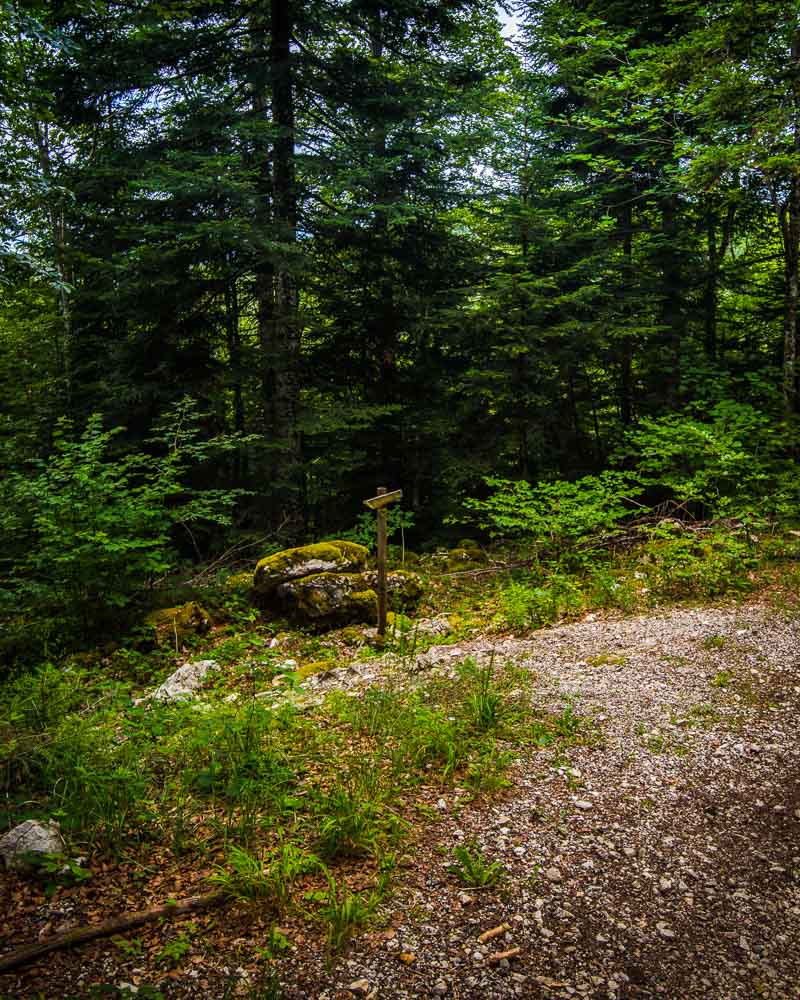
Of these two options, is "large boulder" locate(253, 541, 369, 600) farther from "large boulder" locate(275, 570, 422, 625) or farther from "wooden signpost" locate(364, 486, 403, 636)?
"wooden signpost" locate(364, 486, 403, 636)

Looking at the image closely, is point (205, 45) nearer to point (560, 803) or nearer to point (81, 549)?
point (81, 549)

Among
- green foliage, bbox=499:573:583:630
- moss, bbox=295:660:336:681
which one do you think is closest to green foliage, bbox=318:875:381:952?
moss, bbox=295:660:336:681

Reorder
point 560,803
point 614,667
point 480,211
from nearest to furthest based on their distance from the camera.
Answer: point 560,803 < point 614,667 < point 480,211

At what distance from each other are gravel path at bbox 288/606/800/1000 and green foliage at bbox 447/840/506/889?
0.05 meters

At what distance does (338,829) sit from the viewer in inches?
110

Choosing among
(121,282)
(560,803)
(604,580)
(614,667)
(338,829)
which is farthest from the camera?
(121,282)

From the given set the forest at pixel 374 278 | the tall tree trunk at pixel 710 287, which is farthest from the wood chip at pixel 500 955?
the tall tree trunk at pixel 710 287

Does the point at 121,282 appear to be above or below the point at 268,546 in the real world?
above

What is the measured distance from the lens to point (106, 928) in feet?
7.66

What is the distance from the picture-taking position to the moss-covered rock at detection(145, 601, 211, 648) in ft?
22.5

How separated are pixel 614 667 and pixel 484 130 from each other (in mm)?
9483

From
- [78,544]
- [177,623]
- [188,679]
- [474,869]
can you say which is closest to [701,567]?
[474,869]

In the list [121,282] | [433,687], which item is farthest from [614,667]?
[121,282]

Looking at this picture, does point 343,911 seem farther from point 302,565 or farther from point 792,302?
point 792,302
